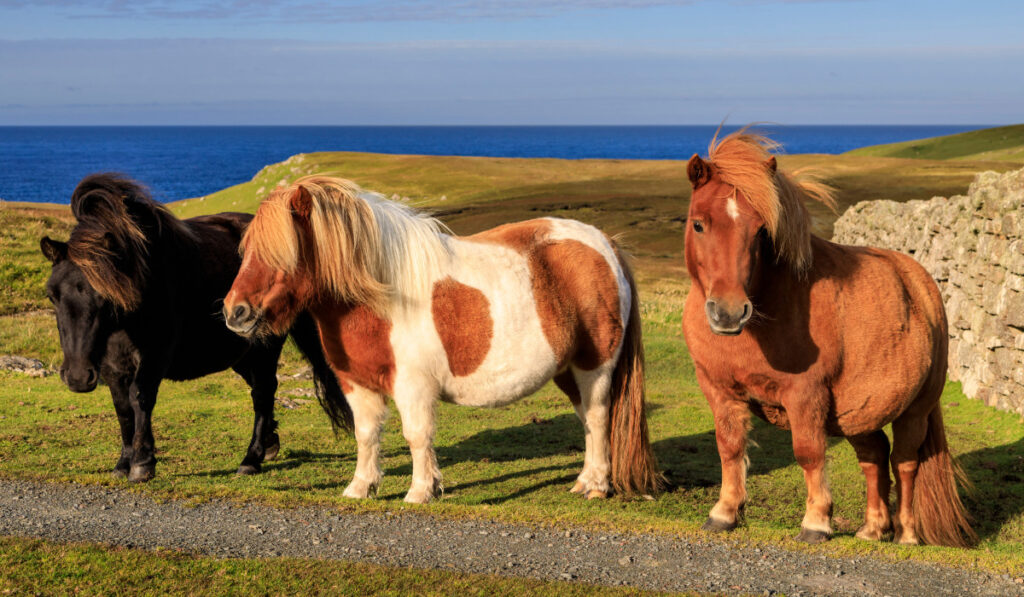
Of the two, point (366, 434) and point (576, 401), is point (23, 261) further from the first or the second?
point (576, 401)

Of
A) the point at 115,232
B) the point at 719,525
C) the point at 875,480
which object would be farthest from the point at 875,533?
the point at 115,232

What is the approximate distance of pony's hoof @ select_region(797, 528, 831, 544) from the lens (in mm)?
6215

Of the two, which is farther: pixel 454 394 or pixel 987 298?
pixel 987 298

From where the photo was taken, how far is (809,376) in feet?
19.7

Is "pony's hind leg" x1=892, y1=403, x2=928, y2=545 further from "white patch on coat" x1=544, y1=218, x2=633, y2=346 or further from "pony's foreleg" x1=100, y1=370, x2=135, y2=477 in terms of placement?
"pony's foreleg" x1=100, y1=370, x2=135, y2=477

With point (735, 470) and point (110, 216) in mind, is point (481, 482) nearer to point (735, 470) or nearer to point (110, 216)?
point (735, 470)

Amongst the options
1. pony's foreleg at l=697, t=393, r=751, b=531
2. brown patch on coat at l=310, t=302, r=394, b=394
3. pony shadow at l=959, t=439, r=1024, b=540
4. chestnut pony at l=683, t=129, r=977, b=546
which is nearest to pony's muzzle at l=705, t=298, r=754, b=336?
chestnut pony at l=683, t=129, r=977, b=546

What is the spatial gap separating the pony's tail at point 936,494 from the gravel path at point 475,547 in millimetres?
1100

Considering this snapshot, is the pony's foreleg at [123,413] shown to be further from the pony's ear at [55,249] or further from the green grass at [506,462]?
the pony's ear at [55,249]

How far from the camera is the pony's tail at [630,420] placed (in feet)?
26.5

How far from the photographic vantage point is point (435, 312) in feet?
23.6

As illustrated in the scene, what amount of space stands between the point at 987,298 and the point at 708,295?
8.97 m

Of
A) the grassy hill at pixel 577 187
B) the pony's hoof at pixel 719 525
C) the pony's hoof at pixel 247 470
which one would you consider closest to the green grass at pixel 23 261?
the pony's hoof at pixel 247 470

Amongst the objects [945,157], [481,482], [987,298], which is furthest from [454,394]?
[945,157]
